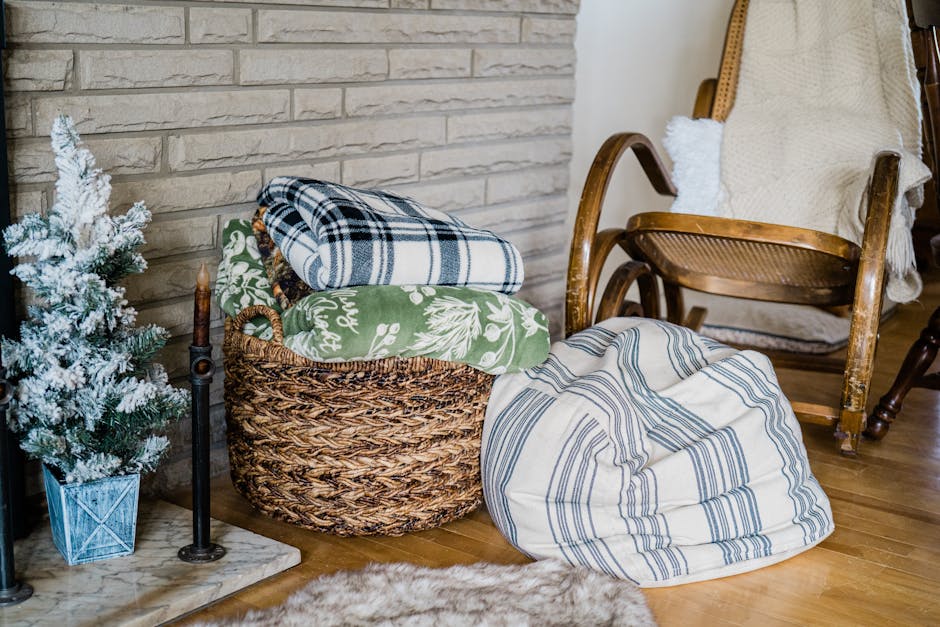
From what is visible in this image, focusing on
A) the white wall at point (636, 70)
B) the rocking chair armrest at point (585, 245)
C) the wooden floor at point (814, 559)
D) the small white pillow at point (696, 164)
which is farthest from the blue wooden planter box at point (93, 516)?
the white wall at point (636, 70)

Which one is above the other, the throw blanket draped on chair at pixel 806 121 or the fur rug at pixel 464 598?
the throw blanket draped on chair at pixel 806 121

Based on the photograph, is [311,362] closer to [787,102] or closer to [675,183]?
[675,183]

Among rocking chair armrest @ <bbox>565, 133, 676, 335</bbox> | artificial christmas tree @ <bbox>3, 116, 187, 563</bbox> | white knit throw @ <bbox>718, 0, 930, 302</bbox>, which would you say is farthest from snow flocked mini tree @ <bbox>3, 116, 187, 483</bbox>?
white knit throw @ <bbox>718, 0, 930, 302</bbox>

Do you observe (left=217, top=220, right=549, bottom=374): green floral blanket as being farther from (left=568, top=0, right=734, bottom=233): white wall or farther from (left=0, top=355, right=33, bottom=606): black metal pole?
(left=568, top=0, right=734, bottom=233): white wall

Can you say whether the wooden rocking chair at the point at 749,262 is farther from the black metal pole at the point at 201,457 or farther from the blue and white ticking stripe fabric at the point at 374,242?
the black metal pole at the point at 201,457

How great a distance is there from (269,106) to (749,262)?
0.99 metres

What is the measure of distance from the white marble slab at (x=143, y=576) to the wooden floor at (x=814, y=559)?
27 millimetres

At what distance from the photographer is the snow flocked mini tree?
1290mm

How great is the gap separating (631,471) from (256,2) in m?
0.98

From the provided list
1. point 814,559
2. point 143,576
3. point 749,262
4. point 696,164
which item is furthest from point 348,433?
point 696,164

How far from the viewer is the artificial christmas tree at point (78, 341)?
4.23 ft

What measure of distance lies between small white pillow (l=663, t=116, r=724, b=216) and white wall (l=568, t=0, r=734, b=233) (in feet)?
1.38

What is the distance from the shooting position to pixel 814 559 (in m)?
1.53

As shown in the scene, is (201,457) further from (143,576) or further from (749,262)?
(749,262)
